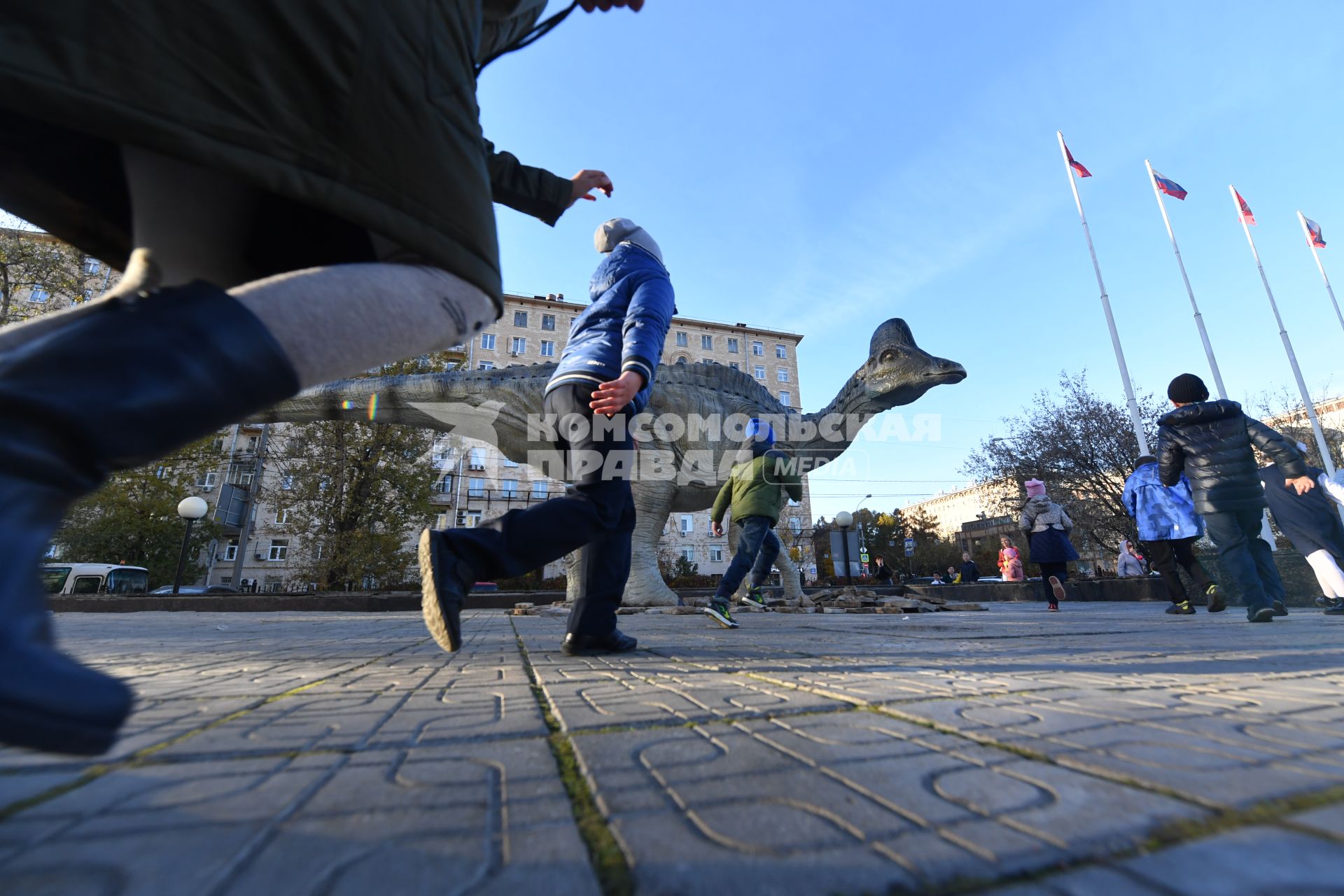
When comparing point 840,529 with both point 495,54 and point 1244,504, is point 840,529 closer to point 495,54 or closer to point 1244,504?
point 1244,504

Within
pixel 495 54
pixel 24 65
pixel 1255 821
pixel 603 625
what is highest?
pixel 495 54

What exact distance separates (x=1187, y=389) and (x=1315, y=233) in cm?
2440

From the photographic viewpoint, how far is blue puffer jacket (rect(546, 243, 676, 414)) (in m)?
2.46

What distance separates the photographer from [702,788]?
85 cm

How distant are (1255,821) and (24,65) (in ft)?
5.70

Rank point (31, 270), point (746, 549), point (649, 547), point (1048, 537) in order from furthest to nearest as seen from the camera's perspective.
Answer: point (31, 270) < point (1048, 537) < point (649, 547) < point (746, 549)

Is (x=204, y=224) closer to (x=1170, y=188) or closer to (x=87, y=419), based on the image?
(x=87, y=419)

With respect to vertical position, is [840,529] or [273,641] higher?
[840,529]

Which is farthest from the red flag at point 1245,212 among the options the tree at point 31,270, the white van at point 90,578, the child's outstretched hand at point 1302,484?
the white van at point 90,578

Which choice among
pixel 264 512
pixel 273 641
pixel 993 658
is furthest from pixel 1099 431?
pixel 264 512

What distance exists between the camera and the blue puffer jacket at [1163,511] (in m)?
6.17

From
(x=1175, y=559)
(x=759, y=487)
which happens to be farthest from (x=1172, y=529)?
(x=759, y=487)

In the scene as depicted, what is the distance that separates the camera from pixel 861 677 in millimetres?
1832

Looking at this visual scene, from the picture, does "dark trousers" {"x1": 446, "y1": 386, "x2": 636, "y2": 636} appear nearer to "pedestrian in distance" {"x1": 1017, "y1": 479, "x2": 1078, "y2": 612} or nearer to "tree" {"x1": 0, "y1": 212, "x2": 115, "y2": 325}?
"pedestrian in distance" {"x1": 1017, "y1": 479, "x2": 1078, "y2": 612}
